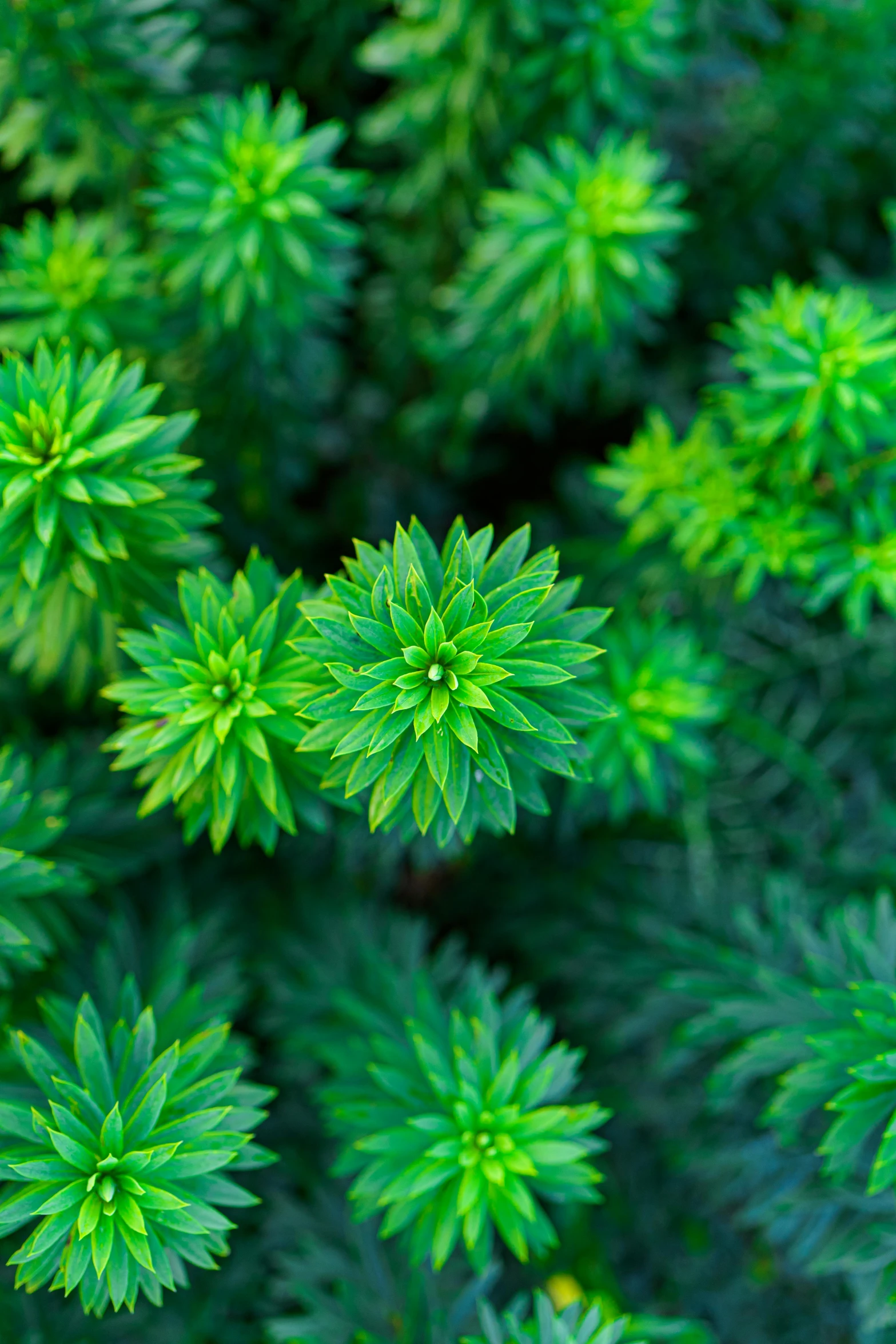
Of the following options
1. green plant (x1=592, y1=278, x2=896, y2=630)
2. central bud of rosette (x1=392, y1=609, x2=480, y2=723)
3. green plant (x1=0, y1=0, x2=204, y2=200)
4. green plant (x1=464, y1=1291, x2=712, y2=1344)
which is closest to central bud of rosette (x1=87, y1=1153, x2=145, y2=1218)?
green plant (x1=464, y1=1291, x2=712, y2=1344)

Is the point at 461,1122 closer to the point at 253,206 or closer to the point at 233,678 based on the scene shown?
the point at 233,678

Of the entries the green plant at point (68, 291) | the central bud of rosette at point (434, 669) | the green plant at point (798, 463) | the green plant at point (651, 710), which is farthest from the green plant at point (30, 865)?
the green plant at point (798, 463)

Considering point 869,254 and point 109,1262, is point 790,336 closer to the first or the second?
point 869,254

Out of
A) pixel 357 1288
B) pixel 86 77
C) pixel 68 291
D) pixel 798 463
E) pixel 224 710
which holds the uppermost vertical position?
pixel 86 77

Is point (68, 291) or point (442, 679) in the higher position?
point (68, 291)

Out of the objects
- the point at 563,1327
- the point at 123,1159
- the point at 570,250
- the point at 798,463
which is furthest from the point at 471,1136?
the point at 570,250

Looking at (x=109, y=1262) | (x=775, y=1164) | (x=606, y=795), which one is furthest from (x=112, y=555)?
(x=775, y=1164)
